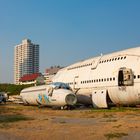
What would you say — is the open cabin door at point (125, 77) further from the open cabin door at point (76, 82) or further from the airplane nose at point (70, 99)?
the open cabin door at point (76, 82)

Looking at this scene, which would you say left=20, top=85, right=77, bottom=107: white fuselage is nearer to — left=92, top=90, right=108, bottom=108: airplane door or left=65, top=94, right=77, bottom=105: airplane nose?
left=65, top=94, right=77, bottom=105: airplane nose

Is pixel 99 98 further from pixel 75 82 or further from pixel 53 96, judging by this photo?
pixel 75 82

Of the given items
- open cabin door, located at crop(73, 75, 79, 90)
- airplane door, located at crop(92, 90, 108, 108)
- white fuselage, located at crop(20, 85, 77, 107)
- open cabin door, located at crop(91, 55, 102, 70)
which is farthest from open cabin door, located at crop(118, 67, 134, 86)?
open cabin door, located at crop(73, 75, 79, 90)

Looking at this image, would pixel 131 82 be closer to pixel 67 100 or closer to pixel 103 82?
pixel 103 82

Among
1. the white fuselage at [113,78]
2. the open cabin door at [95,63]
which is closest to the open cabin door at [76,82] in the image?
the white fuselage at [113,78]

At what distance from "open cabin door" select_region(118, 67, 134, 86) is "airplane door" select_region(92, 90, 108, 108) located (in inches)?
113

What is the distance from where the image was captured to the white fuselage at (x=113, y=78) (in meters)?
37.1

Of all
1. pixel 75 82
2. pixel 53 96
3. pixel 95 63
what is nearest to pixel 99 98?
pixel 53 96

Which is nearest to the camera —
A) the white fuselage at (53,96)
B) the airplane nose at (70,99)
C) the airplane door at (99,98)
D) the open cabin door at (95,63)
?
the airplane nose at (70,99)

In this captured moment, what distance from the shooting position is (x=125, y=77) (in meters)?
37.4

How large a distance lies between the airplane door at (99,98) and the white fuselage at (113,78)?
30 centimetres

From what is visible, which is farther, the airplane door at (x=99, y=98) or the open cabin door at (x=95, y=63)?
the open cabin door at (x=95, y=63)

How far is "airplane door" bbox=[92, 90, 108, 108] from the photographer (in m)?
40.2

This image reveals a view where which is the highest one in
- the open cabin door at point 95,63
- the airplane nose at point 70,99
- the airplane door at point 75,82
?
the open cabin door at point 95,63
